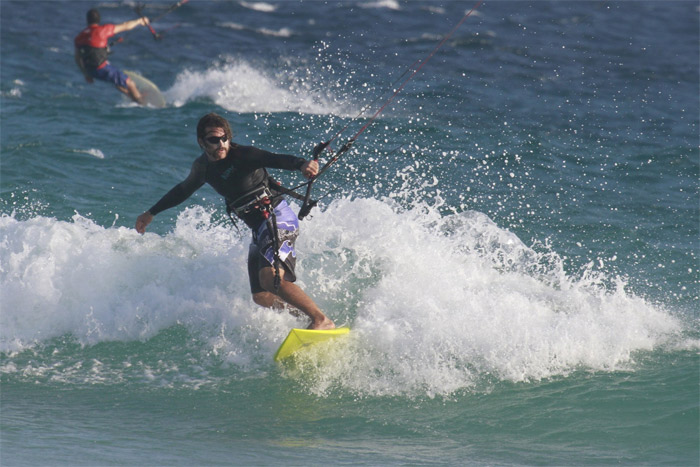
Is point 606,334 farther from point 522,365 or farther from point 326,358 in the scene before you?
point 326,358

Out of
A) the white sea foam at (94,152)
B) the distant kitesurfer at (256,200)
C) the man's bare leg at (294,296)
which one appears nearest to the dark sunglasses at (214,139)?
the distant kitesurfer at (256,200)

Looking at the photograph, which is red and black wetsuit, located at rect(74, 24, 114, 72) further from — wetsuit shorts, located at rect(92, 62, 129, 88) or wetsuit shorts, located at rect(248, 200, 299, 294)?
wetsuit shorts, located at rect(248, 200, 299, 294)

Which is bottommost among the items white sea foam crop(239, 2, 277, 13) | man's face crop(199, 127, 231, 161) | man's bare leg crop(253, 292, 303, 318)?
man's bare leg crop(253, 292, 303, 318)

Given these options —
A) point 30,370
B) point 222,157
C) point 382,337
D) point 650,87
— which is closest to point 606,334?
point 382,337

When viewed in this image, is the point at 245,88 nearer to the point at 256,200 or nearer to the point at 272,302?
the point at 272,302

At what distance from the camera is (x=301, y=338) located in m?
5.81

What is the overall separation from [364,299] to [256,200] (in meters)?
1.54

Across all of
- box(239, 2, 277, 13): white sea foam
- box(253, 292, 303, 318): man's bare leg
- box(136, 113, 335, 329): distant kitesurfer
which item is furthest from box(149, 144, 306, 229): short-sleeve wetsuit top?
box(239, 2, 277, 13): white sea foam

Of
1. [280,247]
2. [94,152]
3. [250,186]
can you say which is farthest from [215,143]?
[94,152]

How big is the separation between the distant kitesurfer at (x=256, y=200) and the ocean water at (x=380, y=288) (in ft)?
2.06

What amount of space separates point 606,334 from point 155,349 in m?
3.51

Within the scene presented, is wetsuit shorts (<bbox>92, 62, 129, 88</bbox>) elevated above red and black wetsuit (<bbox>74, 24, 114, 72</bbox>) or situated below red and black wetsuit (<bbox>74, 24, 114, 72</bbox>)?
below

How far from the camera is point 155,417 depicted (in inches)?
213

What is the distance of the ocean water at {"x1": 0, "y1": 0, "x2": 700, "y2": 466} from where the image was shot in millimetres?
5285
